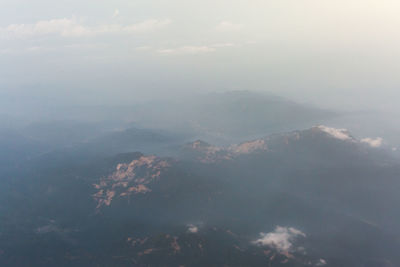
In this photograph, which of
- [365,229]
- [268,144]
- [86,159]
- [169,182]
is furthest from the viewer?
[86,159]

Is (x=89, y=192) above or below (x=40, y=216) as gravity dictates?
above

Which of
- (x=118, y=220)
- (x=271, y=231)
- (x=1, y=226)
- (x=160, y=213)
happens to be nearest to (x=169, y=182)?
(x=160, y=213)

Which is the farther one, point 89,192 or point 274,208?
point 89,192

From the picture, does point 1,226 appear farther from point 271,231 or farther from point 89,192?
point 271,231

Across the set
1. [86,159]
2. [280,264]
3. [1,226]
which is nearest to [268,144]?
[280,264]

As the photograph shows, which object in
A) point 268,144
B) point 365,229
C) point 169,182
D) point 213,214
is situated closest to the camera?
point 365,229

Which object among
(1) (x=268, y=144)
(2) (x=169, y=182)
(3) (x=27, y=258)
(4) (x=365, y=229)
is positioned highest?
(1) (x=268, y=144)

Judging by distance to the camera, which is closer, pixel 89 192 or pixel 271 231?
pixel 271 231

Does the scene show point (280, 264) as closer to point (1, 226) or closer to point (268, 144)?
point (268, 144)

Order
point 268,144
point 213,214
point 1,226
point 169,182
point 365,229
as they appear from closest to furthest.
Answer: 1. point 365,229
2. point 213,214
3. point 1,226
4. point 169,182
5. point 268,144
